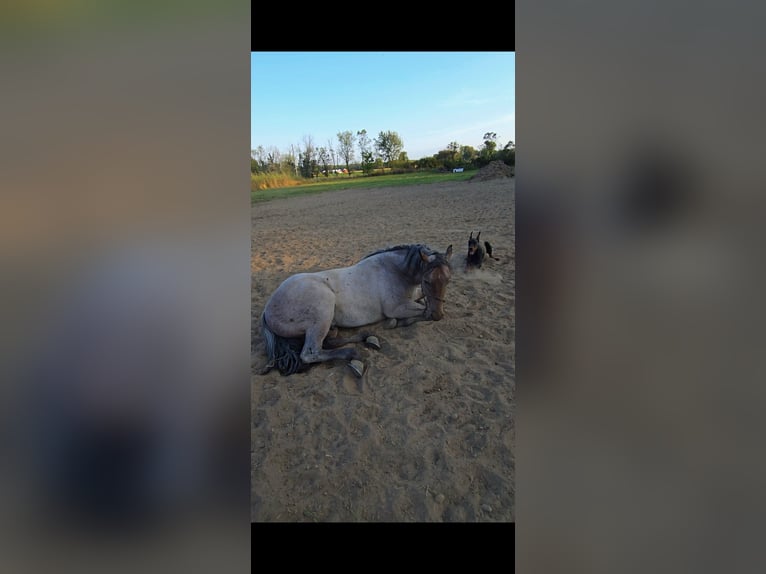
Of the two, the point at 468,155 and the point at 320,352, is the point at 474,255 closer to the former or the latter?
the point at 320,352

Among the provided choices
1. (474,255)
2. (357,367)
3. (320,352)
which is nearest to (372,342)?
(357,367)

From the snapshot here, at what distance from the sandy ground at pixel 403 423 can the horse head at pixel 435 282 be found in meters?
0.13

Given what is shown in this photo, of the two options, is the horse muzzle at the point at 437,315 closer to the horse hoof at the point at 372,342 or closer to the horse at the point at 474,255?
the horse hoof at the point at 372,342

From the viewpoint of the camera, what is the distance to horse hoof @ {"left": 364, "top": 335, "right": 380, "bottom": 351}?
3910mm

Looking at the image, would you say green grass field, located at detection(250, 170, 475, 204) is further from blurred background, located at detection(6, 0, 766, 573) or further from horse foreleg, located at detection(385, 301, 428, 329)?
blurred background, located at detection(6, 0, 766, 573)

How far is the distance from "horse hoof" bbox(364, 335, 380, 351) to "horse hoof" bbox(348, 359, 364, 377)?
0.98ft

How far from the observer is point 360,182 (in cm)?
1280
